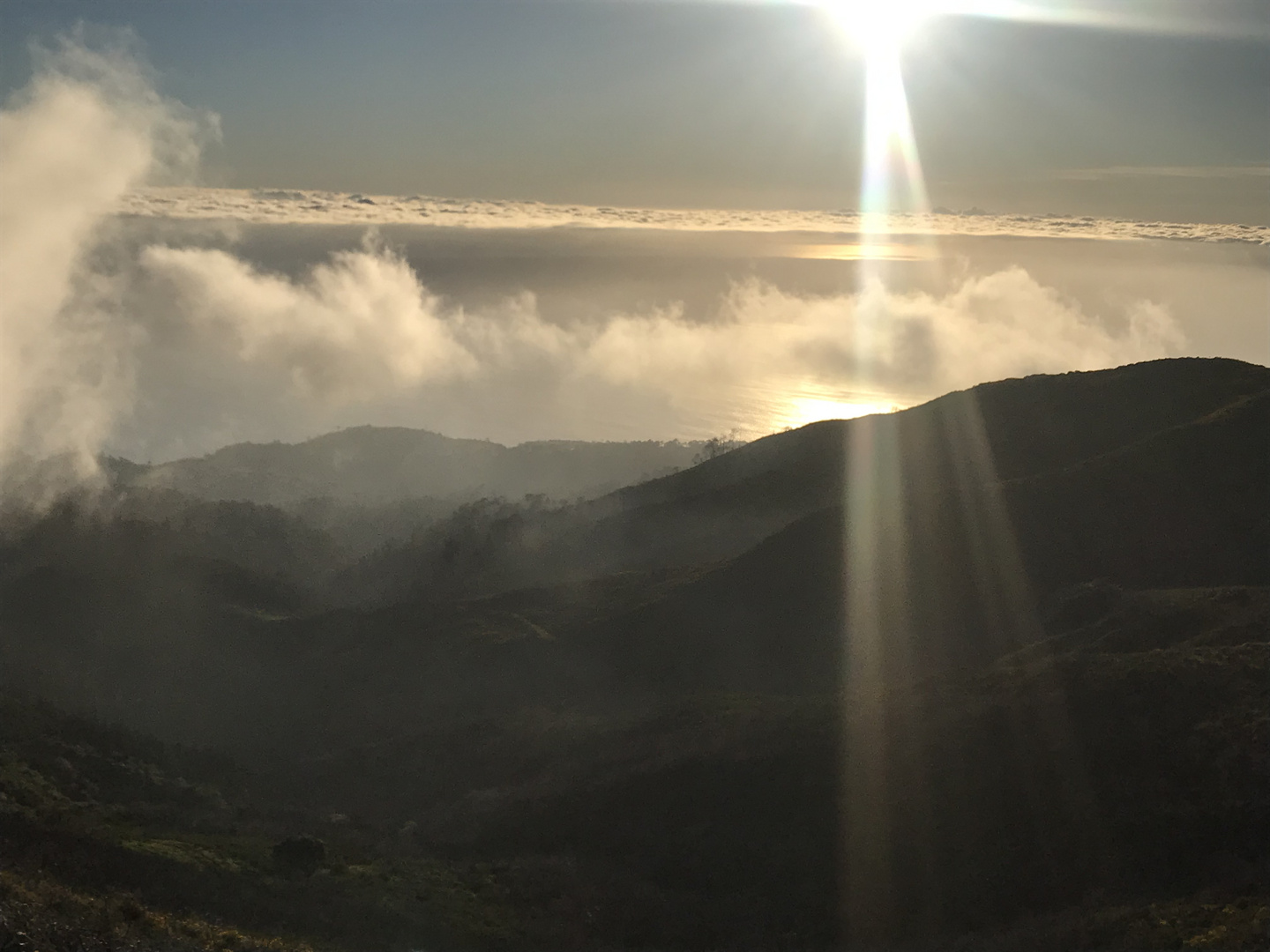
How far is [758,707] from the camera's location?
4984 cm

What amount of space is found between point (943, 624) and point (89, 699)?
55.8m

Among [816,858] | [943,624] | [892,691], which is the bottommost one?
[816,858]

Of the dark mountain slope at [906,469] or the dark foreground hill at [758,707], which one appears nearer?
the dark foreground hill at [758,707]

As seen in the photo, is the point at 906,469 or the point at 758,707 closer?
the point at 758,707

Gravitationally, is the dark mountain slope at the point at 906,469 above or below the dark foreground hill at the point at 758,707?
above

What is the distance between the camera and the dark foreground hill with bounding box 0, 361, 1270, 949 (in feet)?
98.9

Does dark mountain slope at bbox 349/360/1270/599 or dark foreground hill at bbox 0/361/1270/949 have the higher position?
dark mountain slope at bbox 349/360/1270/599

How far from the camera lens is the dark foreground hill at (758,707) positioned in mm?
30139

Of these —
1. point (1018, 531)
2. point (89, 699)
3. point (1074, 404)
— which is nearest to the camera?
point (1018, 531)

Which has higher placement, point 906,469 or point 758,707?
point 906,469

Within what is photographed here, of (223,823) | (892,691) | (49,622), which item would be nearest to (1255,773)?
(892,691)

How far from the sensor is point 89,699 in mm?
71562

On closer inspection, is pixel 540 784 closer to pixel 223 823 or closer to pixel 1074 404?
pixel 223 823

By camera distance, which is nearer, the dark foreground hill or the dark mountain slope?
the dark foreground hill
